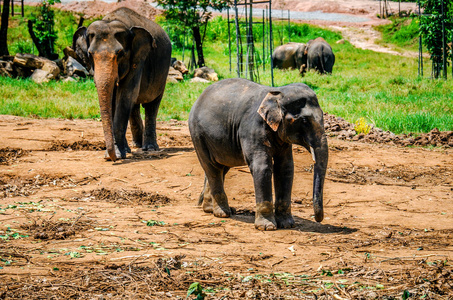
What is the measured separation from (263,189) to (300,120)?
35.7 inches

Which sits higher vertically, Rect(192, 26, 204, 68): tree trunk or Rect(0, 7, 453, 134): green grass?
Rect(192, 26, 204, 68): tree trunk

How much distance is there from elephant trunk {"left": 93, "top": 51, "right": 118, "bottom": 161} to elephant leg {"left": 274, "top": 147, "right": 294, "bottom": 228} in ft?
Answer: 12.8

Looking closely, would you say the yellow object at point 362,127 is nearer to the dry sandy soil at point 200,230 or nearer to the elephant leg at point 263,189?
the dry sandy soil at point 200,230

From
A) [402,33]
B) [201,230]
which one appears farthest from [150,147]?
[402,33]

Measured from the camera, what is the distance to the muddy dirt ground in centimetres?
448

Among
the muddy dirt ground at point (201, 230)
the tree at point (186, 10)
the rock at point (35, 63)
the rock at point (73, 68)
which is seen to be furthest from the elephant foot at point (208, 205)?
the tree at point (186, 10)

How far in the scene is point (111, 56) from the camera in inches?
390

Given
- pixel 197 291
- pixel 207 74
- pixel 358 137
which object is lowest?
pixel 358 137

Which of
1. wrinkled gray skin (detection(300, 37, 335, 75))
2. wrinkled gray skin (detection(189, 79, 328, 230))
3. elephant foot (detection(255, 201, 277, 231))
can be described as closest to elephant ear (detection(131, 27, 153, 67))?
wrinkled gray skin (detection(189, 79, 328, 230))

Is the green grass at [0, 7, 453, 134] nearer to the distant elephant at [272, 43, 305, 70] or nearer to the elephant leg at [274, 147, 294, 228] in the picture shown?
the distant elephant at [272, 43, 305, 70]

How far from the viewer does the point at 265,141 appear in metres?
6.40

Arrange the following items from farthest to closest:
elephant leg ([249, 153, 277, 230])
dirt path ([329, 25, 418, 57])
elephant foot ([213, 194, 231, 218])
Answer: dirt path ([329, 25, 418, 57]) < elephant foot ([213, 194, 231, 218]) < elephant leg ([249, 153, 277, 230])

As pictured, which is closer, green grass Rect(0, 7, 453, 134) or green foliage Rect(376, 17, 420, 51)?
green grass Rect(0, 7, 453, 134)

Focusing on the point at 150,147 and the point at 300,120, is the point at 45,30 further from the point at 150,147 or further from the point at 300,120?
the point at 300,120
